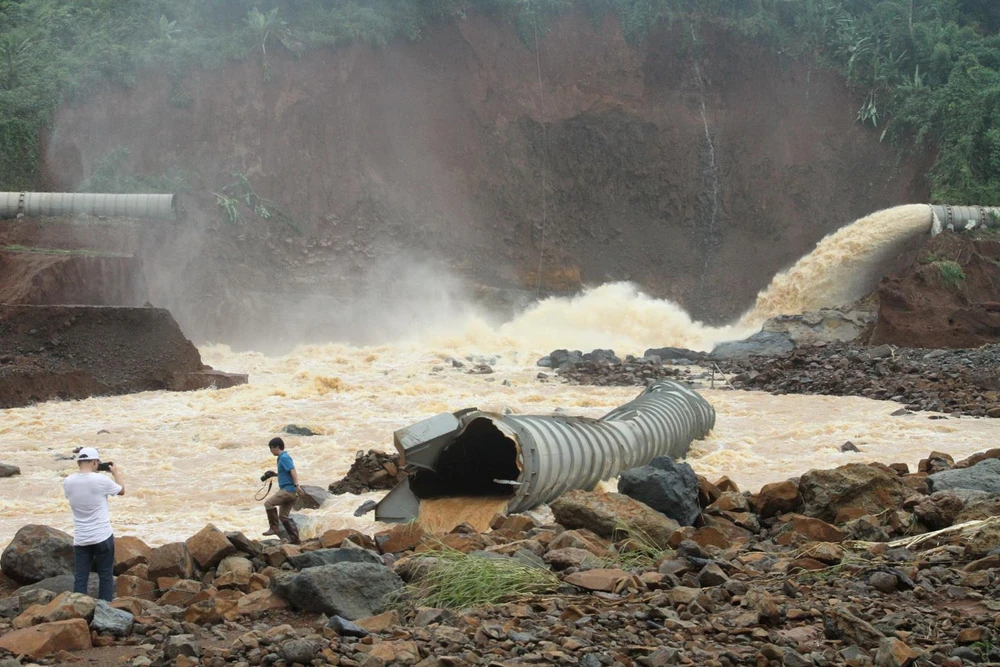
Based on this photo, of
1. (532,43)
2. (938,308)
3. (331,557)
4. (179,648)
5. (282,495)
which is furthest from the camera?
(532,43)

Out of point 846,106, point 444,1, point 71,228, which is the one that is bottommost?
point 71,228

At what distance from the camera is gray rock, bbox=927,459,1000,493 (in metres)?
9.16

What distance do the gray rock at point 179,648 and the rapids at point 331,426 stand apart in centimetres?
514

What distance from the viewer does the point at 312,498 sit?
471 inches

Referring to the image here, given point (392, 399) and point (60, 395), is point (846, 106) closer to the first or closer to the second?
point (392, 399)

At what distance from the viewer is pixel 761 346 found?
1191 inches

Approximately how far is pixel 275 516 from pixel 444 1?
37738mm

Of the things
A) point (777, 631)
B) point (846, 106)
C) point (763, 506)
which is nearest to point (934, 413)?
point (763, 506)

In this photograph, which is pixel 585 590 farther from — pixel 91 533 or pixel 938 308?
pixel 938 308

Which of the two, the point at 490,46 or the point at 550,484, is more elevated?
the point at 490,46

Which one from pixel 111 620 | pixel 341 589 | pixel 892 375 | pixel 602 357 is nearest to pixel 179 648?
pixel 111 620

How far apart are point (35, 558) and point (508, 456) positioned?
540 cm

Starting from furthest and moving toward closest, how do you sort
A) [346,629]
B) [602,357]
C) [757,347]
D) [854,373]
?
[757,347], [602,357], [854,373], [346,629]

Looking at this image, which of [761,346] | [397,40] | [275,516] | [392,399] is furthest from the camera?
[397,40]
